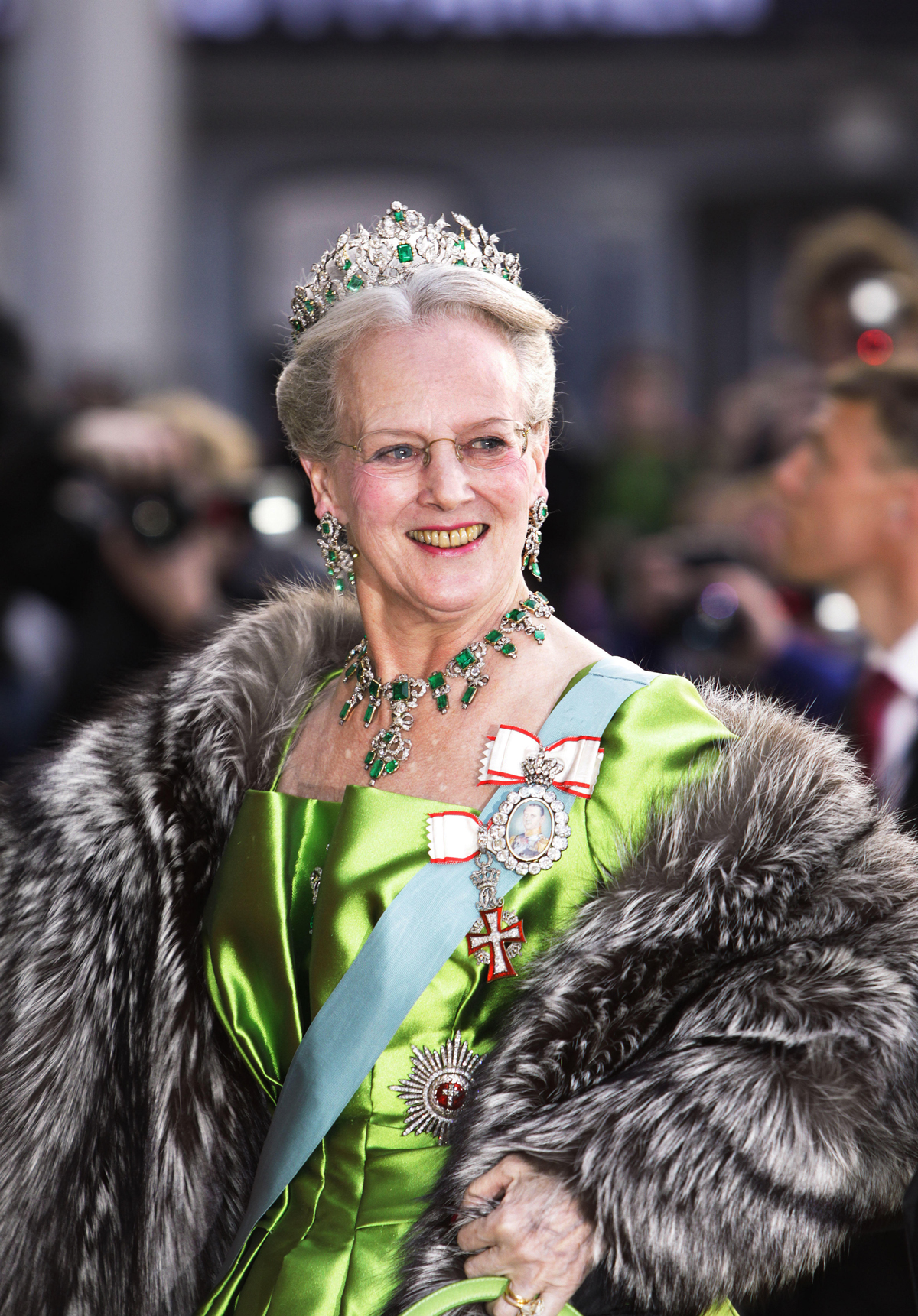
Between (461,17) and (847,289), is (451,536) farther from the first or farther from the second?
(461,17)

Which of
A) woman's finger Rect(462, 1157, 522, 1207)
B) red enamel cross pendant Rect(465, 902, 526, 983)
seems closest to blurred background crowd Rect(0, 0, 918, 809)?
red enamel cross pendant Rect(465, 902, 526, 983)

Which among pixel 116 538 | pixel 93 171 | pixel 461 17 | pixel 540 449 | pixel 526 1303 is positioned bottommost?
pixel 526 1303

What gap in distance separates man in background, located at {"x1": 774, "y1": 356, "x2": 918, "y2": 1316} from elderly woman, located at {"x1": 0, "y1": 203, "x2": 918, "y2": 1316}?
1026 millimetres

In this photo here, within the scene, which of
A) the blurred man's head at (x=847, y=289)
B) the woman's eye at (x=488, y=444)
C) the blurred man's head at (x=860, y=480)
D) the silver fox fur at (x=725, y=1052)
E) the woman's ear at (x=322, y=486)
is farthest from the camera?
the blurred man's head at (x=847, y=289)

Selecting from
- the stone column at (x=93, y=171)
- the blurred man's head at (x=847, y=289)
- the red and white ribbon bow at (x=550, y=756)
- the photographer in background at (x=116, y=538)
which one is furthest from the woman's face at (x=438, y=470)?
the stone column at (x=93, y=171)

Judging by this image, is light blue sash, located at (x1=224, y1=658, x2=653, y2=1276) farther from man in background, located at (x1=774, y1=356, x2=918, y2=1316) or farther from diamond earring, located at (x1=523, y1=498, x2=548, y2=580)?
man in background, located at (x1=774, y1=356, x2=918, y2=1316)

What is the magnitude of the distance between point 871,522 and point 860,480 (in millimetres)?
77

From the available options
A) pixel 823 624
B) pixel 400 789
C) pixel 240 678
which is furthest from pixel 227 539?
pixel 400 789

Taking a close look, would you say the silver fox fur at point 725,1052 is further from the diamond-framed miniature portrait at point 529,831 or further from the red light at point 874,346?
the red light at point 874,346

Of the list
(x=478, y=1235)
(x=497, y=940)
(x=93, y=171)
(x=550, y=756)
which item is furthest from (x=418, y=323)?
(x=93, y=171)

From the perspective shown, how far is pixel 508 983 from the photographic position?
1418 millimetres

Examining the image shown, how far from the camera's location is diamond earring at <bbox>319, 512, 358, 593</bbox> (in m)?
1.61

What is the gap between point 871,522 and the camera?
2605mm

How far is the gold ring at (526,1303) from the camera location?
1282 mm
